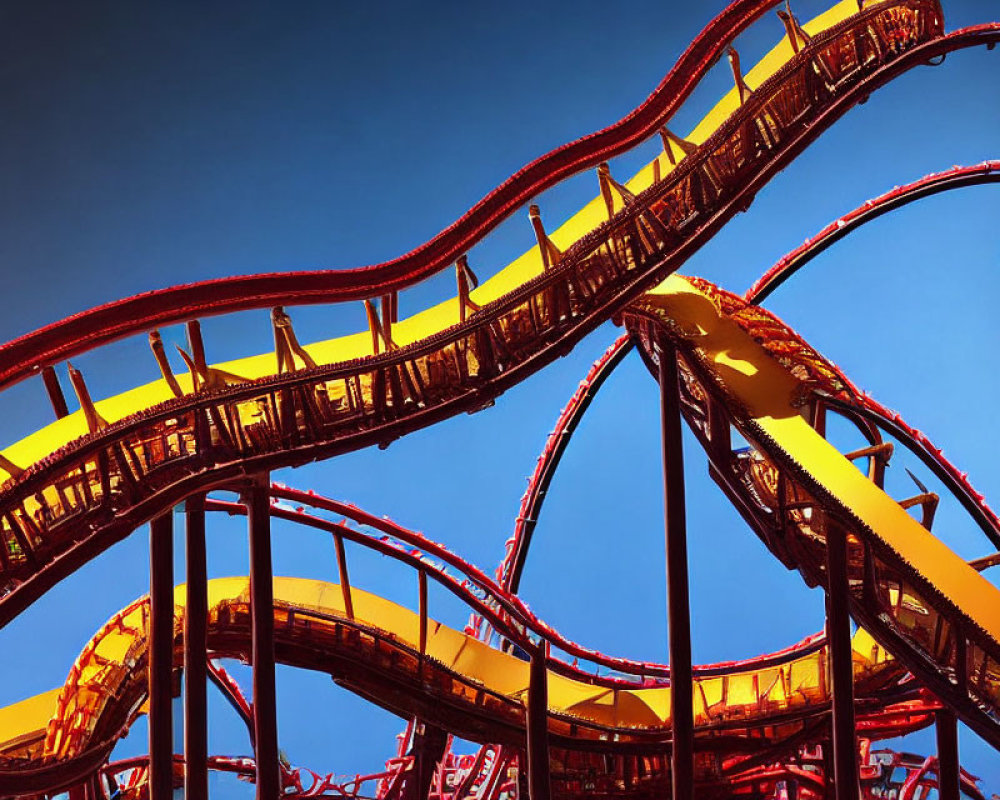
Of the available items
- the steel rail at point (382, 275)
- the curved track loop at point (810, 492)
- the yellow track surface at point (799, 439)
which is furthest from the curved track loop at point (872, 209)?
the steel rail at point (382, 275)

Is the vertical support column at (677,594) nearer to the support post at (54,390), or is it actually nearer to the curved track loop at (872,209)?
the curved track loop at (872,209)

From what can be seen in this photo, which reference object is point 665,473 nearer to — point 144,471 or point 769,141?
point 769,141

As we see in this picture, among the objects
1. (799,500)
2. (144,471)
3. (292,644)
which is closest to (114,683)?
(292,644)

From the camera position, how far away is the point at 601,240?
963 cm

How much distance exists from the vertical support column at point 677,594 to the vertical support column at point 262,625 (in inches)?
101

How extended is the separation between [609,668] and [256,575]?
521 cm

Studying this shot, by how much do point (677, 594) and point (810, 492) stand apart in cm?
126

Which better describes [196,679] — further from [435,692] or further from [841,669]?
[841,669]

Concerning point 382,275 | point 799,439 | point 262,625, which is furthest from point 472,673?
point 382,275

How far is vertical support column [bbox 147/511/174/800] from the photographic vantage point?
31.3ft

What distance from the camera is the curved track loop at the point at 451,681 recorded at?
11.3m

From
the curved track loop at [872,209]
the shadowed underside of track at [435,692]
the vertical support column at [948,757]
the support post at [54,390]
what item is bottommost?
the vertical support column at [948,757]

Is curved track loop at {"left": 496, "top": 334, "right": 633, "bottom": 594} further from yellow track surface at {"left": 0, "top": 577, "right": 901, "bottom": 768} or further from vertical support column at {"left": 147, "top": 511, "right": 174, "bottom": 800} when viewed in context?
vertical support column at {"left": 147, "top": 511, "right": 174, "bottom": 800}

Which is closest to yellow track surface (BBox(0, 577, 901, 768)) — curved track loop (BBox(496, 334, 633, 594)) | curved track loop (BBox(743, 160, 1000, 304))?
curved track loop (BBox(496, 334, 633, 594))
